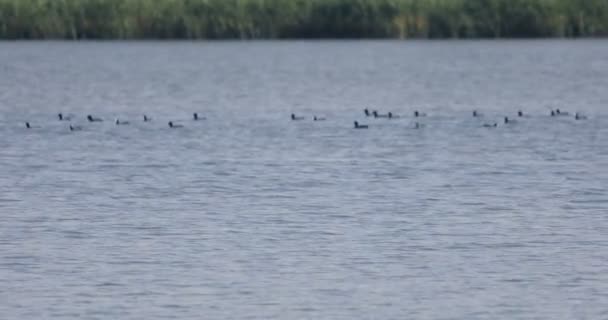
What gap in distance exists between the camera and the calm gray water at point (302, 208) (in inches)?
648

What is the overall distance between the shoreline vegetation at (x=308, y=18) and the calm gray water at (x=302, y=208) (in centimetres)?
1795

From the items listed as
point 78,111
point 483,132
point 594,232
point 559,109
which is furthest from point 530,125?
point 594,232

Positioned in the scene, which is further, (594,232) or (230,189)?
(230,189)

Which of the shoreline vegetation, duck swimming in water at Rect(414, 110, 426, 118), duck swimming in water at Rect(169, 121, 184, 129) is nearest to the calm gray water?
duck swimming in water at Rect(169, 121, 184, 129)

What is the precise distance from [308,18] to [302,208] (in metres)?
43.0

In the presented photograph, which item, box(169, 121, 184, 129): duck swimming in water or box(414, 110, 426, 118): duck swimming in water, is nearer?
box(169, 121, 184, 129): duck swimming in water

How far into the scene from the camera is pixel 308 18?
64500mm

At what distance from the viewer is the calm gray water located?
16.5 m

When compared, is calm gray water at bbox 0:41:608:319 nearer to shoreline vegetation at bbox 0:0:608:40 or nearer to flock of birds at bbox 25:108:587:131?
flock of birds at bbox 25:108:587:131

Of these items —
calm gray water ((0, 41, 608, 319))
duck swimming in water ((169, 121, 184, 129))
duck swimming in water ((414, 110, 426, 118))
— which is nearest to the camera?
calm gray water ((0, 41, 608, 319))

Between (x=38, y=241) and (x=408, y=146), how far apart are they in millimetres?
11690

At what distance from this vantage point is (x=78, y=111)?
3825 cm

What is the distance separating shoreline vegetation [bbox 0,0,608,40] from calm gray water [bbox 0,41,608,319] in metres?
17.9

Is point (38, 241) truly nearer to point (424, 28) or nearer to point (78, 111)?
point (78, 111)
